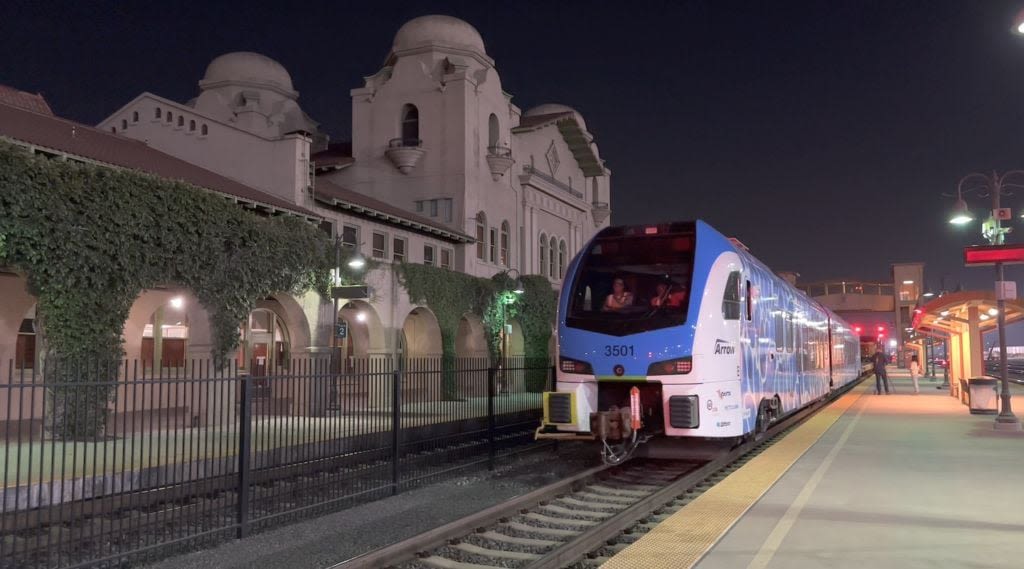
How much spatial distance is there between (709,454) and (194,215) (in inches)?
475

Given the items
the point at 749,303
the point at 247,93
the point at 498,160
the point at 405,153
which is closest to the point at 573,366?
the point at 749,303

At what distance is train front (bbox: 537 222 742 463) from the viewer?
1070 centimetres

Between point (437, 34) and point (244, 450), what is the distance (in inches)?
1131

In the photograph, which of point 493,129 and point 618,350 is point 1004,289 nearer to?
point 618,350

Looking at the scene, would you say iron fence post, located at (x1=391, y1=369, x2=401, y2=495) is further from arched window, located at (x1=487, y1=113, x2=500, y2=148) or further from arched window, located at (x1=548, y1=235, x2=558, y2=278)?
arched window, located at (x1=548, y1=235, x2=558, y2=278)

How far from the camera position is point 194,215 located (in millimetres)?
18016

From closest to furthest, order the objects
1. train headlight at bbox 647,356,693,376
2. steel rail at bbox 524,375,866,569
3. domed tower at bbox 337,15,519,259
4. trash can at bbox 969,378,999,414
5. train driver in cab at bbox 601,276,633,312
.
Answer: steel rail at bbox 524,375,866,569 < train headlight at bbox 647,356,693,376 < train driver in cab at bbox 601,276,633,312 < trash can at bbox 969,378,999,414 < domed tower at bbox 337,15,519,259

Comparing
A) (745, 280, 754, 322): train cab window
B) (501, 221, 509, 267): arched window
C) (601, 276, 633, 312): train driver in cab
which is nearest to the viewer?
(601, 276, 633, 312): train driver in cab

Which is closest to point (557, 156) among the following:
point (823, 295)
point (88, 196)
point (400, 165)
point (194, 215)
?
point (400, 165)

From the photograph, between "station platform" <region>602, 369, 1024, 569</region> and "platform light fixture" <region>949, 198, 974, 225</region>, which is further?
"platform light fixture" <region>949, 198, 974, 225</region>

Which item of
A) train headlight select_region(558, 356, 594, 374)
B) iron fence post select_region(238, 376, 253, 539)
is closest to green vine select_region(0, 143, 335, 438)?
iron fence post select_region(238, 376, 253, 539)

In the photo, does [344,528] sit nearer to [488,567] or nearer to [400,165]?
[488,567]

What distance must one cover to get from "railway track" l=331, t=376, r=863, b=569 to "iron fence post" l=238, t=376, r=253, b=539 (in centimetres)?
216

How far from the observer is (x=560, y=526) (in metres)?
8.89
